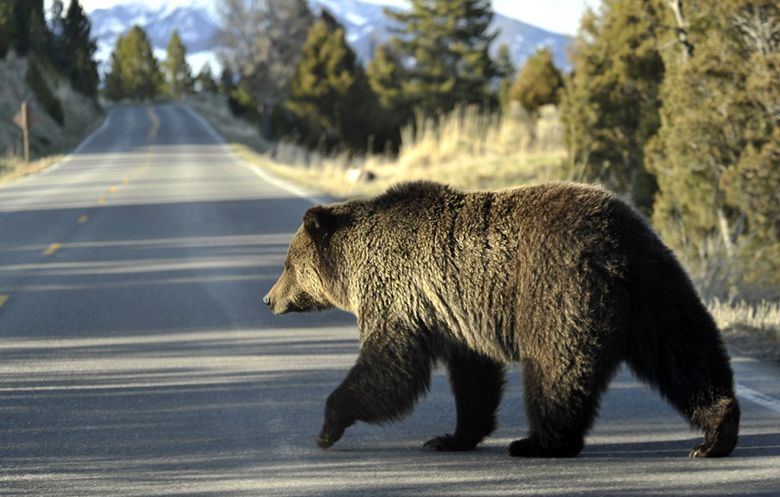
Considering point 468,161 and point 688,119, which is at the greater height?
point 688,119

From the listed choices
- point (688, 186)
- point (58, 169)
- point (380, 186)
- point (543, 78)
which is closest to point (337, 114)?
point (543, 78)

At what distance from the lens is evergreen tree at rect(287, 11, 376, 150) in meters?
60.1

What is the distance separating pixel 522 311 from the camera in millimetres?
5320

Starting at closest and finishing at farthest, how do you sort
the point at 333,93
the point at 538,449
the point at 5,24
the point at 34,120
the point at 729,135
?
the point at 538,449 → the point at 729,135 → the point at 34,120 → the point at 333,93 → the point at 5,24

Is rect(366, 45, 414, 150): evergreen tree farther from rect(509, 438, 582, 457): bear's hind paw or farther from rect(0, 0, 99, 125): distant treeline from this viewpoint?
rect(509, 438, 582, 457): bear's hind paw

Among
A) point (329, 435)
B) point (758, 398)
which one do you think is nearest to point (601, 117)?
point (758, 398)

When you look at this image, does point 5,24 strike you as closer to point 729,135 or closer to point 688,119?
point 688,119

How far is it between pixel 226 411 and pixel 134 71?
122079 millimetres

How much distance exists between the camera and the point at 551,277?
5180 mm

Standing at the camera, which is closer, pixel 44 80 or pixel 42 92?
pixel 42 92

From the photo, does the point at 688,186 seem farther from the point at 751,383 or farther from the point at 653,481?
the point at 653,481

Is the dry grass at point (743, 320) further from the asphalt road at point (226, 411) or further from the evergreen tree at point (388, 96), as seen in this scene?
the evergreen tree at point (388, 96)

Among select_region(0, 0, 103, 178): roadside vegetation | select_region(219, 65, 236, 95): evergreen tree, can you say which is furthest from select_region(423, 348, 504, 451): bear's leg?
select_region(219, 65, 236, 95): evergreen tree

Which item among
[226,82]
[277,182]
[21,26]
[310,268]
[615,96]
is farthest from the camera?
[226,82]
